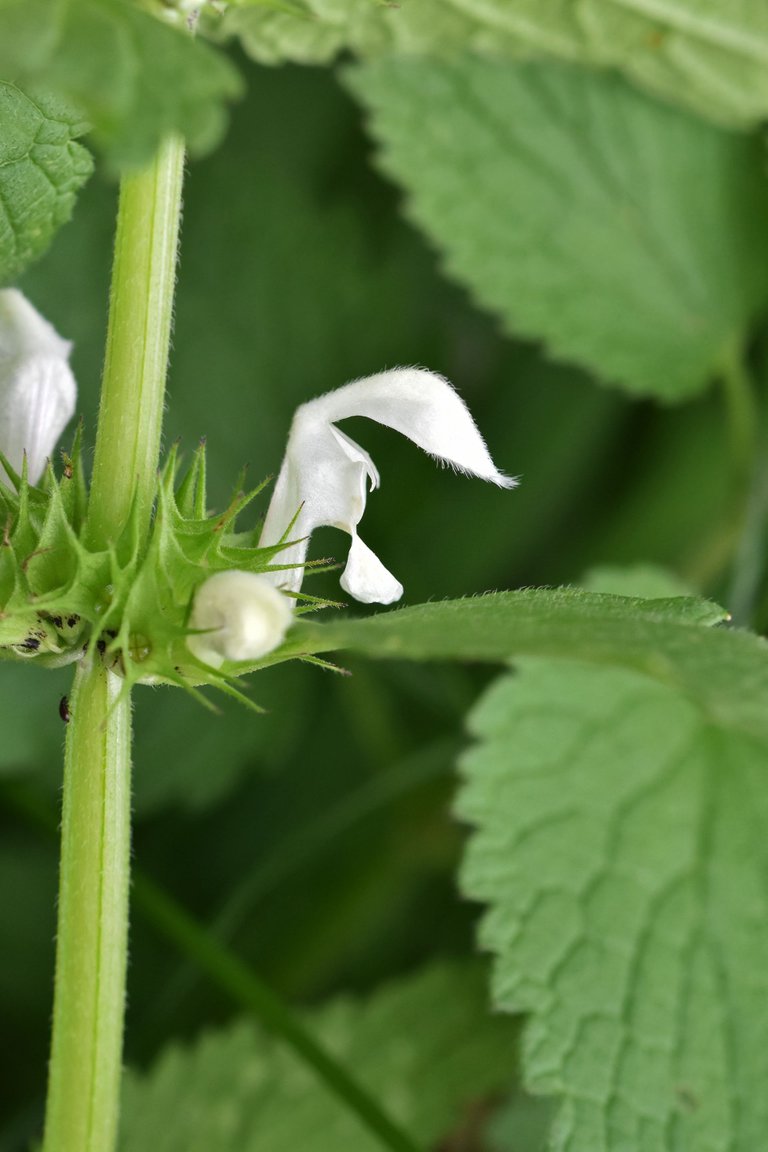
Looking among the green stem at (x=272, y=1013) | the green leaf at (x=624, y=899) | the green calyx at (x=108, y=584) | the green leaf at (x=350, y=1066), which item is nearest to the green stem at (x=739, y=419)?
the green leaf at (x=624, y=899)

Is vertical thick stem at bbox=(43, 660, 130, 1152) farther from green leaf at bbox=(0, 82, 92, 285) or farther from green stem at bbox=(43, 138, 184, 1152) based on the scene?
green leaf at bbox=(0, 82, 92, 285)

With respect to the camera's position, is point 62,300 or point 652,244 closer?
point 62,300

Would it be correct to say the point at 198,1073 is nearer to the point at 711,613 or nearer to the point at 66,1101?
the point at 66,1101

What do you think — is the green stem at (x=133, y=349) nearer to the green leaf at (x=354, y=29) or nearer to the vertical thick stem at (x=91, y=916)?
the vertical thick stem at (x=91, y=916)

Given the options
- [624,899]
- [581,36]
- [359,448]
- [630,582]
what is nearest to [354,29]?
[581,36]

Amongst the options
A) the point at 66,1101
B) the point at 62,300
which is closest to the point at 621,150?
the point at 62,300
